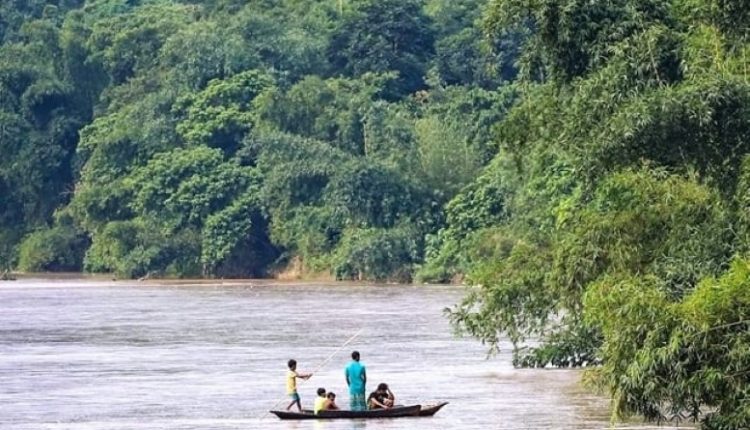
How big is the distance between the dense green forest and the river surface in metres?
1.34

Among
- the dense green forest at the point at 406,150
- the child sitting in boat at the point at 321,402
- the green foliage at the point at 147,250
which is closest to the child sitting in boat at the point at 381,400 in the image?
the child sitting in boat at the point at 321,402

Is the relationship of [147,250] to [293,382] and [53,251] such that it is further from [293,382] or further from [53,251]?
[293,382]

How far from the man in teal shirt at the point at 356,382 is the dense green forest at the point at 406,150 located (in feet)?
10.4

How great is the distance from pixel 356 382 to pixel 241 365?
10199 millimetres

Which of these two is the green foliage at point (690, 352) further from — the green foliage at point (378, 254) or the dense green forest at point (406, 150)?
the green foliage at point (378, 254)

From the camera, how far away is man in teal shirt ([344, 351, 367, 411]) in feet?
85.7

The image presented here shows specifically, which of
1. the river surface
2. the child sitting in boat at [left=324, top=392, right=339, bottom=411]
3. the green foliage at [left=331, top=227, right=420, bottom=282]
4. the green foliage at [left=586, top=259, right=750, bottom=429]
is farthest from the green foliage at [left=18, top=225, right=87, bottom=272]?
the green foliage at [left=586, top=259, right=750, bottom=429]

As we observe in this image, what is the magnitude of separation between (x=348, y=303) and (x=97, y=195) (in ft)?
92.7

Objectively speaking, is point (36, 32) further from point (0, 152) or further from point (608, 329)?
point (608, 329)

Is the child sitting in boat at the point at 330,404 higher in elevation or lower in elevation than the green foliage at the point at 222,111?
lower

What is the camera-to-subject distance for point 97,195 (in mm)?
81000

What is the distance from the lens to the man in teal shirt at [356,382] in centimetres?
2611

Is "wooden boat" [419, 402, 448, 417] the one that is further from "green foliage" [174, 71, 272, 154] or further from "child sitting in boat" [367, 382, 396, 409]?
"green foliage" [174, 71, 272, 154]

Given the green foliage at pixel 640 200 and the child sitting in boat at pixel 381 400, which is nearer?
the green foliage at pixel 640 200
